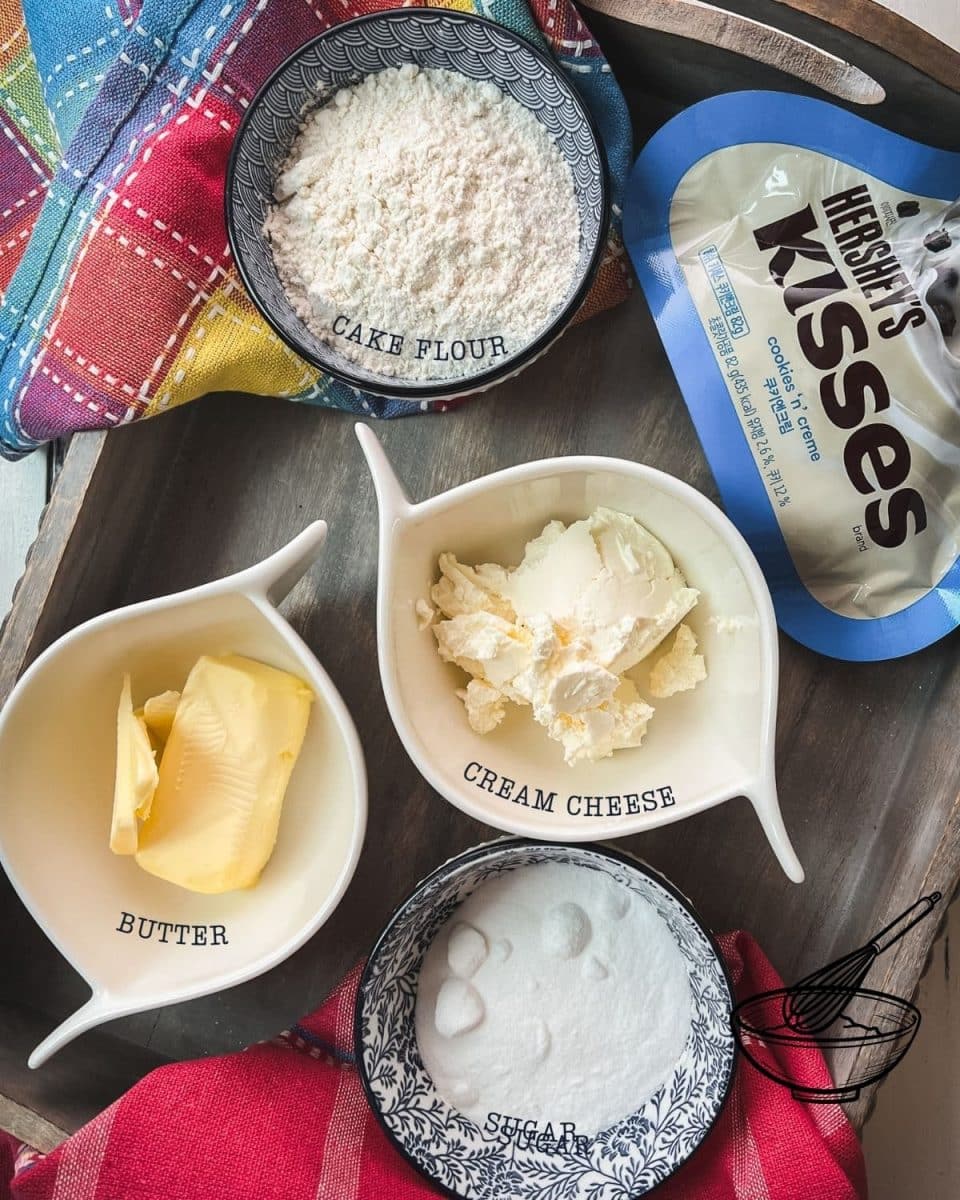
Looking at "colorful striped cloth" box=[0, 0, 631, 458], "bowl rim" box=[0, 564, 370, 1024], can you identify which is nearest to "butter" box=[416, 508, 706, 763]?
"bowl rim" box=[0, 564, 370, 1024]

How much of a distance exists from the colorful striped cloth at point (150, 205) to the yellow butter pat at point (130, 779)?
0.69 feet

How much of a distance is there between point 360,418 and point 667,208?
271 millimetres

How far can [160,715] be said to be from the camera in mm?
700

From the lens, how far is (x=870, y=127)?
0.69 m

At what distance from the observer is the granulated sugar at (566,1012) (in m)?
0.72

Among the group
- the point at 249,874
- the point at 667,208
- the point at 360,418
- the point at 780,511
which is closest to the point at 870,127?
the point at 667,208

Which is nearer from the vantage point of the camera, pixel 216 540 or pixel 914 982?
pixel 914 982

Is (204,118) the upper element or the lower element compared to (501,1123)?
upper

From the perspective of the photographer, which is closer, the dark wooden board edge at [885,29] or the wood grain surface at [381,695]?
the dark wooden board edge at [885,29]

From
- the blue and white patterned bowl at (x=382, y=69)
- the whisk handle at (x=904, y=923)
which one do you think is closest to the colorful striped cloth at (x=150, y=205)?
the blue and white patterned bowl at (x=382, y=69)

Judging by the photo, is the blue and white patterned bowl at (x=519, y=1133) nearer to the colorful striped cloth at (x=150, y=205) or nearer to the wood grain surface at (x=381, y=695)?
the wood grain surface at (x=381, y=695)

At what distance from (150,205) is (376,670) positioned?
365 mm

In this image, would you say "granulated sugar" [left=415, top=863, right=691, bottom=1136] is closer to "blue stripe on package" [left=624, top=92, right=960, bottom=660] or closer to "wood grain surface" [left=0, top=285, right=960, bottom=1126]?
"wood grain surface" [left=0, top=285, right=960, bottom=1126]

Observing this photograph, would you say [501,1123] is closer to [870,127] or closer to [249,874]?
[249,874]
